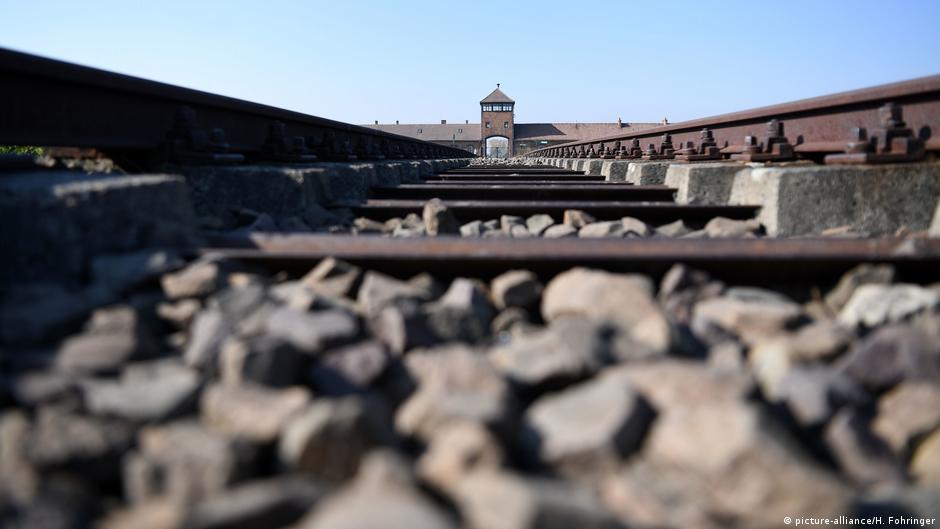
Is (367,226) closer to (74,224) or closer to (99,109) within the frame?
(99,109)

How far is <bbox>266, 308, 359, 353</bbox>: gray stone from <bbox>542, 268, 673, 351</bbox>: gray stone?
0.55 metres

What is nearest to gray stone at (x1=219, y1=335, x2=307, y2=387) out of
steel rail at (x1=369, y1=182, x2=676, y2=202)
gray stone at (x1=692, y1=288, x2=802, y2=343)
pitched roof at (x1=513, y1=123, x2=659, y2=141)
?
gray stone at (x1=692, y1=288, x2=802, y2=343)

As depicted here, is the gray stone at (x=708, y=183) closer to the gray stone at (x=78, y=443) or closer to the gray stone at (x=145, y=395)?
the gray stone at (x=145, y=395)

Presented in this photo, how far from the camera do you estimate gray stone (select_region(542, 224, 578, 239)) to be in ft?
10.5

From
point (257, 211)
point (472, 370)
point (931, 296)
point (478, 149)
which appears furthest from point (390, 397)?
point (478, 149)

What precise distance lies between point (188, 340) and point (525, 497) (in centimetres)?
100

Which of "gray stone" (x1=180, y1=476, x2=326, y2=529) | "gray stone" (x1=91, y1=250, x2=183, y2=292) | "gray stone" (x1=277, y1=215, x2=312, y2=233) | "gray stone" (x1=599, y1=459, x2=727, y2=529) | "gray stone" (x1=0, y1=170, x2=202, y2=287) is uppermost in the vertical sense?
"gray stone" (x1=0, y1=170, x2=202, y2=287)

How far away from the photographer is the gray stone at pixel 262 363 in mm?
1326

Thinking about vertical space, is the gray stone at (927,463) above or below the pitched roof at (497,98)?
below

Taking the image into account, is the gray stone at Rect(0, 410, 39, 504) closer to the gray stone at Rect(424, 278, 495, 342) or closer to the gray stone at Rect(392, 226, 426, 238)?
the gray stone at Rect(424, 278, 495, 342)

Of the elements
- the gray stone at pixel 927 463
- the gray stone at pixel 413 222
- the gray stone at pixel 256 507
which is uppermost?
the gray stone at pixel 413 222

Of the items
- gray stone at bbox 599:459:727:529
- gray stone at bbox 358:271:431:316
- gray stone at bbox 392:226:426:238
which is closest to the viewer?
gray stone at bbox 599:459:727:529

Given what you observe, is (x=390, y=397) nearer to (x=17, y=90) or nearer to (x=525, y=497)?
(x=525, y=497)

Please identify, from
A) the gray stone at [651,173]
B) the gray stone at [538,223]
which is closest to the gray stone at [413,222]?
the gray stone at [538,223]
